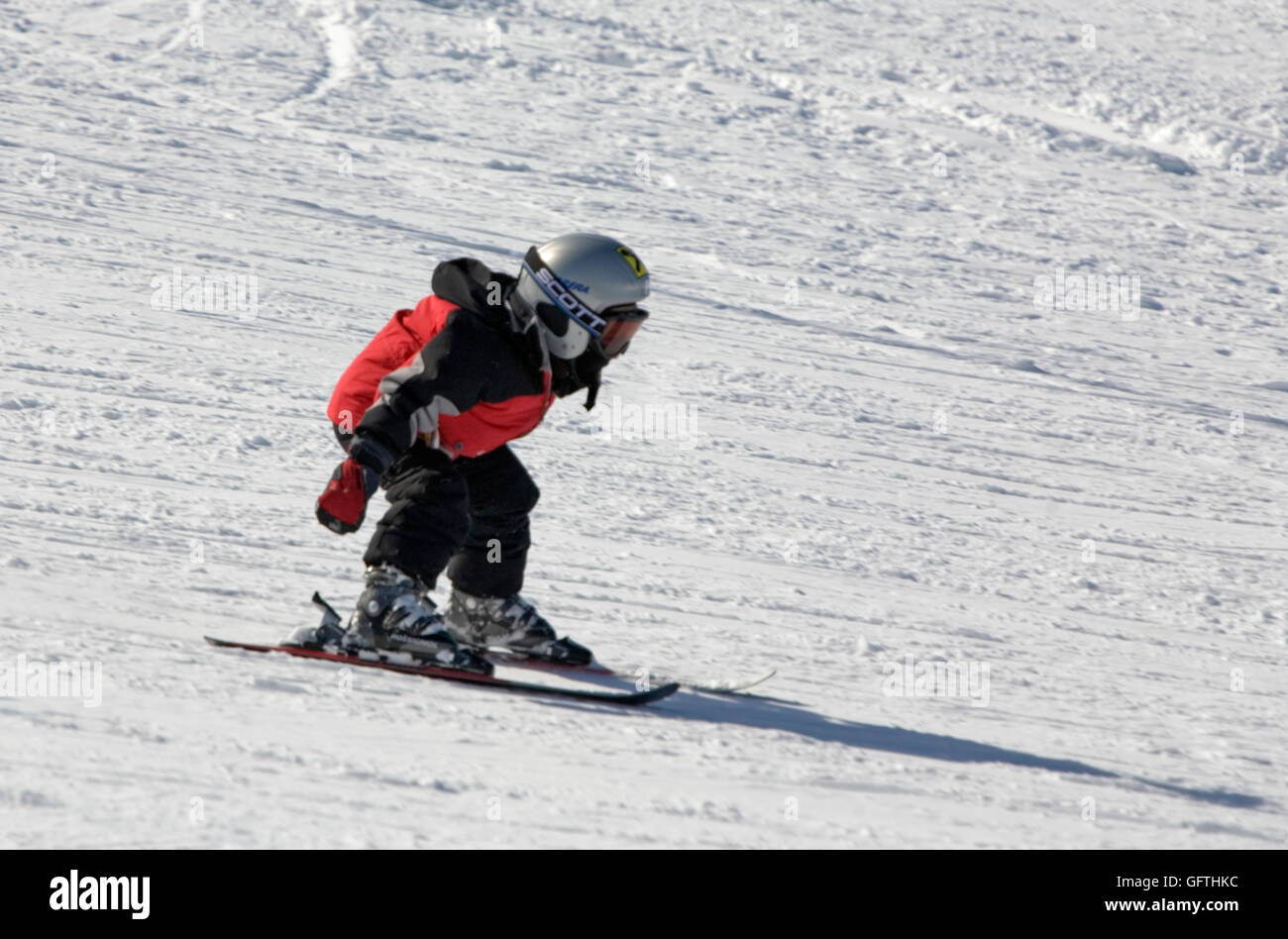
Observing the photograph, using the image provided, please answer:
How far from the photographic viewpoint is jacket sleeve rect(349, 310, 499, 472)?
3377 millimetres

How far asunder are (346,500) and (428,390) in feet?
1.17

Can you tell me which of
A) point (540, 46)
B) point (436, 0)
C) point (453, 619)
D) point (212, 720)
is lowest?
point (212, 720)

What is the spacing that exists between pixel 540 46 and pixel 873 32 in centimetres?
506

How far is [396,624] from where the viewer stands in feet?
11.8

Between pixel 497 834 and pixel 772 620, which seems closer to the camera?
pixel 497 834

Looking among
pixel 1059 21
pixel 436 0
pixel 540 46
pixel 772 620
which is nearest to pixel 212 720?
pixel 772 620

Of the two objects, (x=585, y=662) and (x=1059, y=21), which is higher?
(x=1059, y=21)
